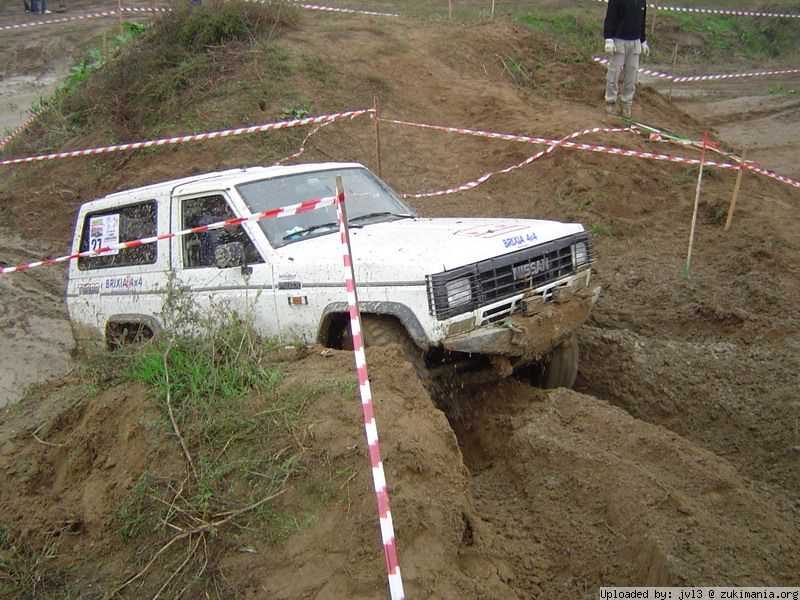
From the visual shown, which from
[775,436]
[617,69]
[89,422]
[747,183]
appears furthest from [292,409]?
[617,69]

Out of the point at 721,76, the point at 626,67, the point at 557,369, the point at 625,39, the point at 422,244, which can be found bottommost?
the point at 557,369

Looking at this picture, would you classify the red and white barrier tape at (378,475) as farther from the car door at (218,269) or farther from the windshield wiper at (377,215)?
the windshield wiper at (377,215)

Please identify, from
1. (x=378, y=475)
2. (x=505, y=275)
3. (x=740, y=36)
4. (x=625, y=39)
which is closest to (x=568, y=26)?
(x=740, y=36)

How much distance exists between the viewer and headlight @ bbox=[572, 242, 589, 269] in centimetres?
575

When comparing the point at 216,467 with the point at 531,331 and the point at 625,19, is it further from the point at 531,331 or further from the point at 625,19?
the point at 625,19

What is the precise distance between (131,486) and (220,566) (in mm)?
770

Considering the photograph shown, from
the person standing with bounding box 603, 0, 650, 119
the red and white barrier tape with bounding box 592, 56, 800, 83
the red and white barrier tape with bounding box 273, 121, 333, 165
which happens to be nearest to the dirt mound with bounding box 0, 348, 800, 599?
the red and white barrier tape with bounding box 273, 121, 333, 165

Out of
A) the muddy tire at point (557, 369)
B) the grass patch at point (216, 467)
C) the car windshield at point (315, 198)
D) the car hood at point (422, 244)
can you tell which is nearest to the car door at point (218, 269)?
the car windshield at point (315, 198)

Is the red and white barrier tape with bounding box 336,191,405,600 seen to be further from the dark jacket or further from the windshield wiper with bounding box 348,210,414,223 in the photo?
the dark jacket

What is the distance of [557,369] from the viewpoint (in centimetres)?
596

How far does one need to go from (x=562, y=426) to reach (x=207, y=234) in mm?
3009

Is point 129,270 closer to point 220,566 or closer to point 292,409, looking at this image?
point 292,409

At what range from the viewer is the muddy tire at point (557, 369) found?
5.93 metres

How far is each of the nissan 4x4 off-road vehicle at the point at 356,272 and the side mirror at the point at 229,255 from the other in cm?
1
